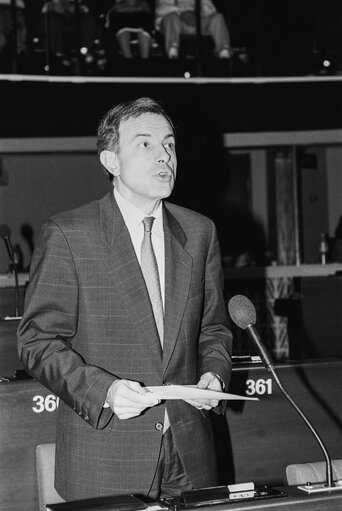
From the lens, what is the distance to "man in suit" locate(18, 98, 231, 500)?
86.4 inches

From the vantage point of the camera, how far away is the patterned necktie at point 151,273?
2.29 m

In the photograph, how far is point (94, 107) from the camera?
10.1 m

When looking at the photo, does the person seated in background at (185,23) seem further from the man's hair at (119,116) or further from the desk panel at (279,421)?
the man's hair at (119,116)

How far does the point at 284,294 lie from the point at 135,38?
13.2 feet

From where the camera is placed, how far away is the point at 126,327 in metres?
2.24

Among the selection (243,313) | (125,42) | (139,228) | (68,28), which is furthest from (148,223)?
(68,28)

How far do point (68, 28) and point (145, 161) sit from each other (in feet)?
28.2

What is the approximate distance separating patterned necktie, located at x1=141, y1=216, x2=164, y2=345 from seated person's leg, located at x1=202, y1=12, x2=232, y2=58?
868cm

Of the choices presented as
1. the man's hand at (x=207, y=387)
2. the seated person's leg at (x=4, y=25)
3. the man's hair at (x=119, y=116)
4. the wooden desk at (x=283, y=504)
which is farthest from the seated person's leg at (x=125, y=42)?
the wooden desk at (x=283, y=504)

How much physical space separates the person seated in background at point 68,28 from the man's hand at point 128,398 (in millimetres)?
8653

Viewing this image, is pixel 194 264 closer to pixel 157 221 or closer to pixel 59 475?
pixel 157 221

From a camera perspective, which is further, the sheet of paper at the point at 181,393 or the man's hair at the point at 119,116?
the man's hair at the point at 119,116

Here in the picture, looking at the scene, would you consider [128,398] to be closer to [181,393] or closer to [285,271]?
[181,393]

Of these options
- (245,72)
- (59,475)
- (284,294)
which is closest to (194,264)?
(59,475)
